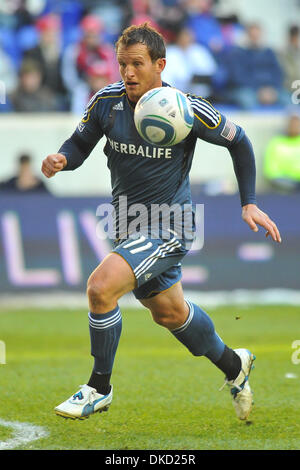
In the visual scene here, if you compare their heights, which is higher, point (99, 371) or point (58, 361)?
point (99, 371)

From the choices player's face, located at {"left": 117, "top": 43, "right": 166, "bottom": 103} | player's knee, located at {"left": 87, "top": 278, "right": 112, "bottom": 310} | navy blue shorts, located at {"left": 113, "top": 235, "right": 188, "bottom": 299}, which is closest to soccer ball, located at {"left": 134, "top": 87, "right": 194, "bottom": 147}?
player's face, located at {"left": 117, "top": 43, "right": 166, "bottom": 103}

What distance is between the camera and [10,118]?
38.3ft

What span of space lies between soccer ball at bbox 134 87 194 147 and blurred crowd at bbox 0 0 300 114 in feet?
23.7

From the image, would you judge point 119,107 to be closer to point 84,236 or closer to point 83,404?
point 83,404

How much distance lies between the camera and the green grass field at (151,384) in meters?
4.77

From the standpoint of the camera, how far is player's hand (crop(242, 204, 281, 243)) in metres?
4.86

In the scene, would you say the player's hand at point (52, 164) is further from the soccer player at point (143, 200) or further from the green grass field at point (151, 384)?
→ the green grass field at point (151, 384)

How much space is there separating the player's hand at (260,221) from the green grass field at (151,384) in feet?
3.74

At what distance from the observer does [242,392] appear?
207 inches

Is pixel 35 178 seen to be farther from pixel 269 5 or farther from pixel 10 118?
pixel 269 5

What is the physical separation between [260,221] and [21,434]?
6.03ft

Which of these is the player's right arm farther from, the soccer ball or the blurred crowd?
the blurred crowd
